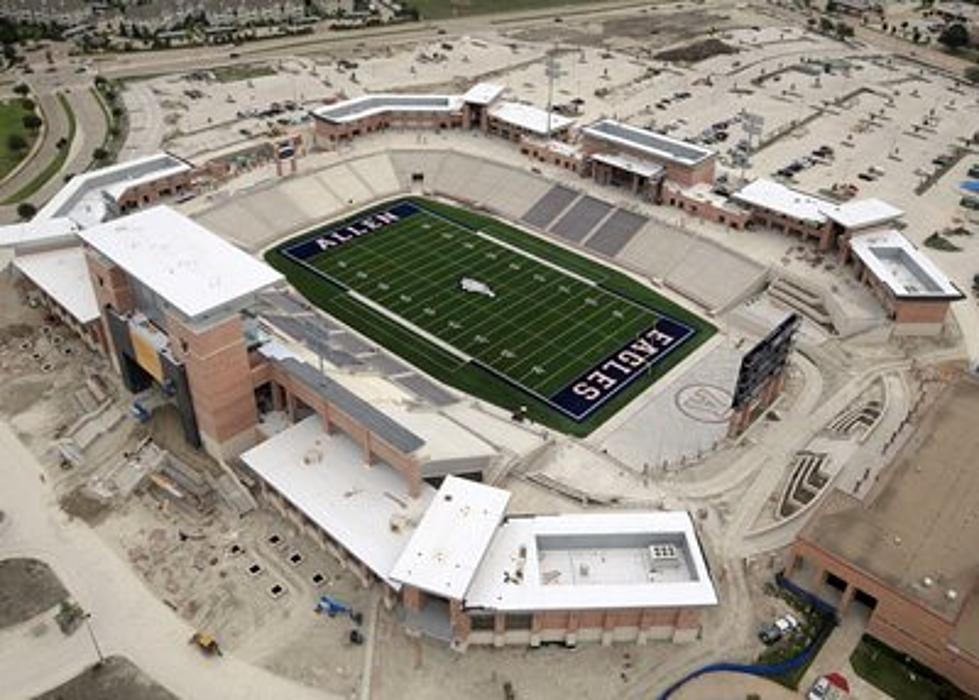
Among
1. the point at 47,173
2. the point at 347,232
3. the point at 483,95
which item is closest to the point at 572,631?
the point at 347,232

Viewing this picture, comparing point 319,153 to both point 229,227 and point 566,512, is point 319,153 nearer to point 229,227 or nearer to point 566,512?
point 229,227

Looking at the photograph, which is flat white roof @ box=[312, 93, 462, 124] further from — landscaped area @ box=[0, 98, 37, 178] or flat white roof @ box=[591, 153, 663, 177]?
landscaped area @ box=[0, 98, 37, 178]

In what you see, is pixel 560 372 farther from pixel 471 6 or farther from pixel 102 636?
pixel 471 6

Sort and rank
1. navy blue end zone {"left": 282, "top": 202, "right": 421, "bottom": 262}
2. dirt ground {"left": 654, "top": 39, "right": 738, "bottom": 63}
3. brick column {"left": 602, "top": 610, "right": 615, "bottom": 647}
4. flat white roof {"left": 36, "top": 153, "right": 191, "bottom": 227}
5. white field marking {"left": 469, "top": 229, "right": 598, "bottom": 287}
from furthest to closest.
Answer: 1. dirt ground {"left": 654, "top": 39, "right": 738, "bottom": 63}
2. navy blue end zone {"left": 282, "top": 202, "right": 421, "bottom": 262}
3. flat white roof {"left": 36, "top": 153, "right": 191, "bottom": 227}
4. white field marking {"left": 469, "top": 229, "right": 598, "bottom": 287}
5. brick column {"left": 602, "top": 610, "right": 615, "bottom": 647}

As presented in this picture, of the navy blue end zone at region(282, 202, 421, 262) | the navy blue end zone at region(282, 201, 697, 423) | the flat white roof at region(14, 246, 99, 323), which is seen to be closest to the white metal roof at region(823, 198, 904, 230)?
the navy blue end zone at region(282, 201, 697, 423)

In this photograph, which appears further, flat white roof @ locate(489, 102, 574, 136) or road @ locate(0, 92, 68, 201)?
flat white roof @ locate(489, 102, 574, 136)

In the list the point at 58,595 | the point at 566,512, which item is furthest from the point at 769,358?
the point at 58,595
